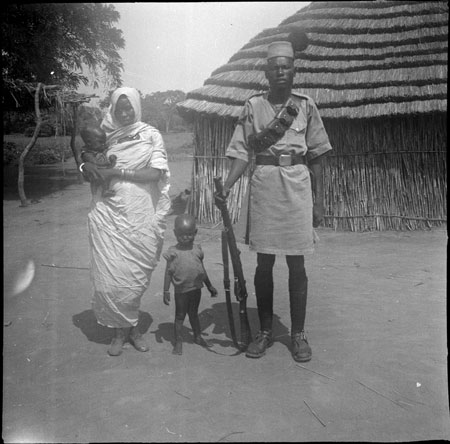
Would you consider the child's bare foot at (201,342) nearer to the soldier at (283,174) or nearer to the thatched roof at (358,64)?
the soldier at (283,174)

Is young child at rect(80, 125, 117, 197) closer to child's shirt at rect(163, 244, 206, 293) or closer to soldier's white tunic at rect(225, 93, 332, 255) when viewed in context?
child's shirt at rect(163, 244, 206, 293)

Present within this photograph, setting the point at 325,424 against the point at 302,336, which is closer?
the point at 325,424

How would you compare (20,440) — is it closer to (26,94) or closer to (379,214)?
(379,214)

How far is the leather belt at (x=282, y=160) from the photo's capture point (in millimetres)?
3098

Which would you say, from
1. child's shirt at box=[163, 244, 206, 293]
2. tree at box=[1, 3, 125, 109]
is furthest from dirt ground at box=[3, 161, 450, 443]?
tree at box=[1, 3, 125, 109]

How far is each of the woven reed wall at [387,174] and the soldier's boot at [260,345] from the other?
16.8 feet

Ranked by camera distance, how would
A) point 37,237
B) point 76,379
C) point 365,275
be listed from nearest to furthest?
point 76,379, point 365,275, point 37,237

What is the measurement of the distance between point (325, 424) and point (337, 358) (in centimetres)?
83

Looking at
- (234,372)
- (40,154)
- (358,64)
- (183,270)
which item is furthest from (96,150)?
(40,154)

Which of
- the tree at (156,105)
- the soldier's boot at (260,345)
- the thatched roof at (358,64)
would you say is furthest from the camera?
the thatched roof at (358,64)

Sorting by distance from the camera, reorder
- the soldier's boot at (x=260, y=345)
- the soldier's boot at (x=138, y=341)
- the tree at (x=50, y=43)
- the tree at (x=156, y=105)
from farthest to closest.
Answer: the tree at (x=50, y=43) < the tree at (x=156, y=105) < the soldier's boot at (x=138, y=341) < the soldier's boot at (x=260, y=345)

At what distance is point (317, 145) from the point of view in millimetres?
3201

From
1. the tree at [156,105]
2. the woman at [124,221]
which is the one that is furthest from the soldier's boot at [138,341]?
the tree at [156,105]

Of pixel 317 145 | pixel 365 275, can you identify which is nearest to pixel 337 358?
pixel 317 145
